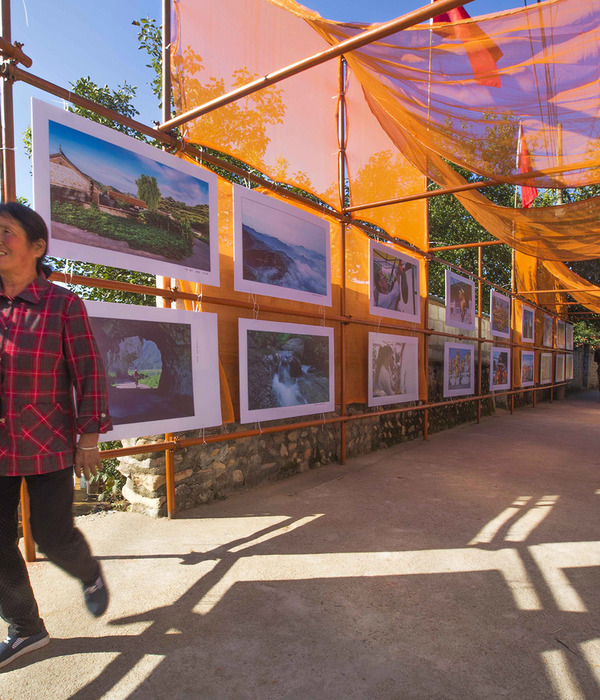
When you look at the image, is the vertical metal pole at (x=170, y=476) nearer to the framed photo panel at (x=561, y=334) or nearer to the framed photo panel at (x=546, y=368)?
the framed photo panel at (x=546, y=368)

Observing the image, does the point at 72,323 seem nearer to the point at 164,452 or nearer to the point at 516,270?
the point at 164,452

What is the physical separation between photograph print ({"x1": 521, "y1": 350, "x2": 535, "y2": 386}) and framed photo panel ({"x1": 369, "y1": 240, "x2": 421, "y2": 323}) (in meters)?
6.37

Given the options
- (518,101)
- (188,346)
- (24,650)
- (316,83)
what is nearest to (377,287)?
(316,83)

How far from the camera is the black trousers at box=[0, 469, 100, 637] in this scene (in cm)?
158

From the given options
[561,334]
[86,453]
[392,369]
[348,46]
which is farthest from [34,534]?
[561,334]

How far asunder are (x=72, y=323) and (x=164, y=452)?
5.60 feet

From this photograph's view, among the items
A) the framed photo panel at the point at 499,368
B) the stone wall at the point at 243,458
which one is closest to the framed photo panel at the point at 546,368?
the framed photo panel at the point at 499,368

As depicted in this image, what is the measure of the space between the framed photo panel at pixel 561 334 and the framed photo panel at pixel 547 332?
29.2 inches

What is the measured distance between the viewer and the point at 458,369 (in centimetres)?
755

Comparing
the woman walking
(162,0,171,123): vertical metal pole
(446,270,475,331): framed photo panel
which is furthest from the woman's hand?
(446,270,475,331): framed photo panel

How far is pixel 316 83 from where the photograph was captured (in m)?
4.42

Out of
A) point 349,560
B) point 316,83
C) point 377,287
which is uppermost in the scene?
point 316,83

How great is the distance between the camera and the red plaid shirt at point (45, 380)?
5.01 ft

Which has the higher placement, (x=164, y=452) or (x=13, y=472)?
(x=13, y=472)
